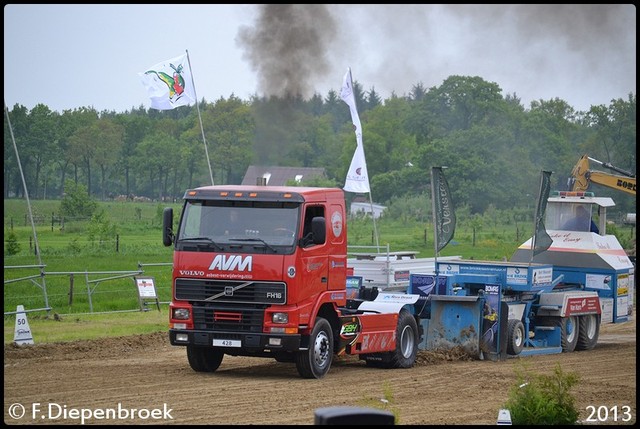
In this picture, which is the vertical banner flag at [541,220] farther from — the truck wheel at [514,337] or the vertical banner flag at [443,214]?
the truck wheel at [514,337]

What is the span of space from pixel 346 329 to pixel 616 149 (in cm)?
4784

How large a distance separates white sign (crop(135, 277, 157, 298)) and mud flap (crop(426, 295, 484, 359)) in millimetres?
10490

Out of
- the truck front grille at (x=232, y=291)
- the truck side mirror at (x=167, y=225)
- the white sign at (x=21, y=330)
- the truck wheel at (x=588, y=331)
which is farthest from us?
the truck wheel at (x=588, y=331)

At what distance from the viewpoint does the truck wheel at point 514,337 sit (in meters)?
19.7

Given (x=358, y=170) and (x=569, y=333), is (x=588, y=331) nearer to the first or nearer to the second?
(x=569, y=333)

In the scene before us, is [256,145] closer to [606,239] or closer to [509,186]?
[606,239]

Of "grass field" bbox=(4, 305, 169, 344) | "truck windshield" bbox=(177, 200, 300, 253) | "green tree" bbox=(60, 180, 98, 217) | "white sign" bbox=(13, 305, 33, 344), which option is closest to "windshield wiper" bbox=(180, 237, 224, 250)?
"truck windshield" bbox=(177, 200, 300, 253)

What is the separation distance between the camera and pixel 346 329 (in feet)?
55.7

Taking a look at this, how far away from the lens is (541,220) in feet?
72.4

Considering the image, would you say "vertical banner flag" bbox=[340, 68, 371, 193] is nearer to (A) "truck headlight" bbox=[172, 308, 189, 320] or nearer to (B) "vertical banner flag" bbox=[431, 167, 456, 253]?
(B) "vertical banner flag" bbox=[431, 167, 456, 253]

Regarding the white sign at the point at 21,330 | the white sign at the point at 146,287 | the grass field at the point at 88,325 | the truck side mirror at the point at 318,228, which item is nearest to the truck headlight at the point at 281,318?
the truck side mirror at the point at 318,228

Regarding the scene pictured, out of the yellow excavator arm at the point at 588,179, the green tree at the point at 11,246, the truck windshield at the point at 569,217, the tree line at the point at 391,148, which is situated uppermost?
the tree line at the point at 391,148

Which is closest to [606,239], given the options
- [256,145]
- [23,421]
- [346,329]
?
[346,329]

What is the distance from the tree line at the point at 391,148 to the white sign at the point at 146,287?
16.1 m
